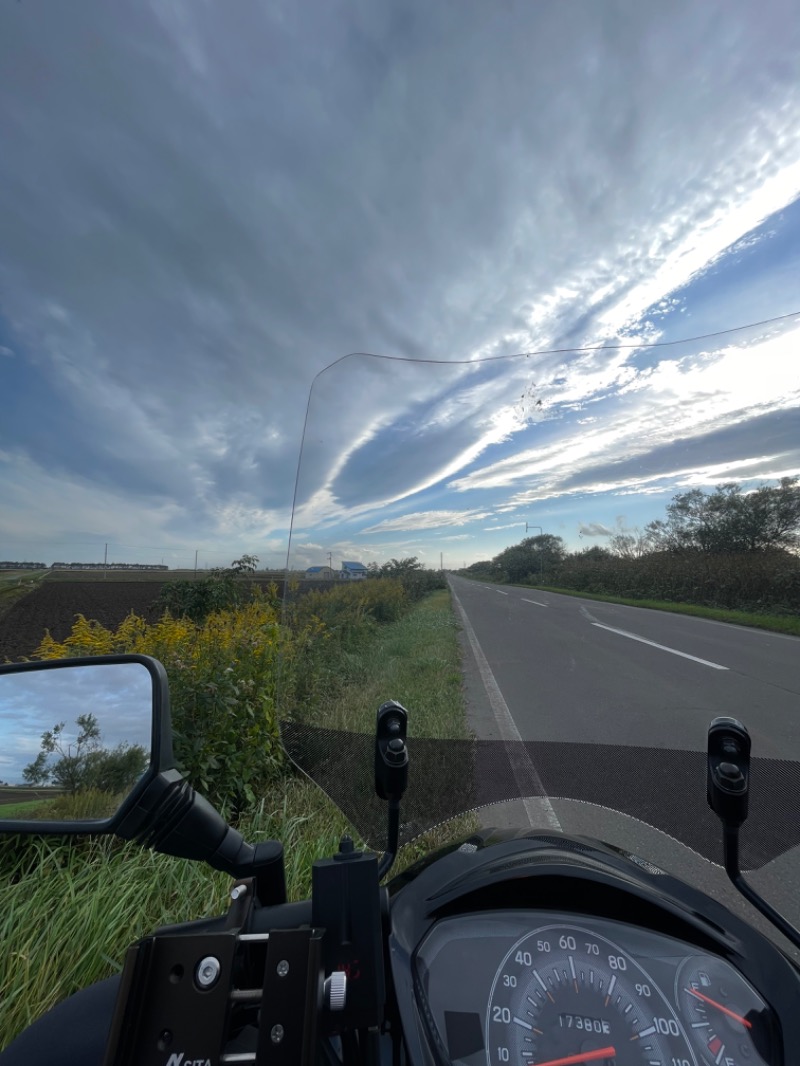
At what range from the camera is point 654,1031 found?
3.48 feet

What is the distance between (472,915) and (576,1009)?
0.24 metres

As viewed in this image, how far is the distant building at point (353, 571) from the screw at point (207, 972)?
129cm

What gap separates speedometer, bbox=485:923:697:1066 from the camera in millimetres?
1021

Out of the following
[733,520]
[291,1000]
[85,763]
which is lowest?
[291,1000]

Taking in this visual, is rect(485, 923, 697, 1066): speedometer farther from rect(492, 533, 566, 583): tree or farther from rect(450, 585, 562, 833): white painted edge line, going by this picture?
rect(492, 533, 566, 583): tree

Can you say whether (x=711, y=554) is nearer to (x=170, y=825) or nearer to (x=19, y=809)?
(x=170, y=825)

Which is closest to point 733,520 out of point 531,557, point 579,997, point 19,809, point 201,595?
point 531,557

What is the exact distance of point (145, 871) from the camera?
8.83ft

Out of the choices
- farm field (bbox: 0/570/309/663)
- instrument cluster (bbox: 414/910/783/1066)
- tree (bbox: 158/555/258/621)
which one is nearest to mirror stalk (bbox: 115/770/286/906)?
instrument cluster (bbox: 414/910/783/1066)

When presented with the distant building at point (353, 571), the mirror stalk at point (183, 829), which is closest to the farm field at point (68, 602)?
the distant building at point (353, 571)

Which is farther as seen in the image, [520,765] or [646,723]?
[520,765]

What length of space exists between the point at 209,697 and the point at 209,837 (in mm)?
2664

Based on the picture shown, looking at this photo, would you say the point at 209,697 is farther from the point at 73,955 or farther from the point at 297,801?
the point at 73,955

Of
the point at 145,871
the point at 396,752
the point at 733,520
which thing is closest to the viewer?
the point at 396,752
